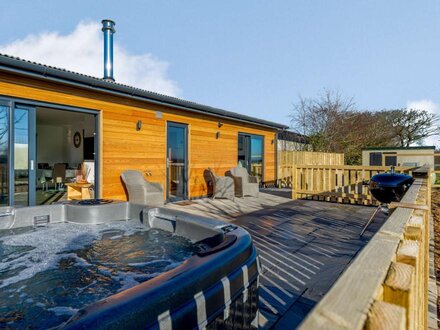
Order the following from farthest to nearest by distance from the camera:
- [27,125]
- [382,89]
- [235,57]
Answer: [382,89]
[235,57]
[27,125]

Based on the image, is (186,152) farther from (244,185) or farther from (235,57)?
(235,57)

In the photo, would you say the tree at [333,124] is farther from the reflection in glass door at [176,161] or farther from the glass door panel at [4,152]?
the glass door panel at [4,152]

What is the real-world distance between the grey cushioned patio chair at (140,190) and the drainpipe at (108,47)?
111 inches

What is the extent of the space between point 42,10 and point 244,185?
7.51 meters

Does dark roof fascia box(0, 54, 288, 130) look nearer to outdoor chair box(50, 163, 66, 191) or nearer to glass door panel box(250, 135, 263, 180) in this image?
glass door panel box(250, 135, 263, 180)

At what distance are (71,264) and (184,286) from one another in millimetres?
1953

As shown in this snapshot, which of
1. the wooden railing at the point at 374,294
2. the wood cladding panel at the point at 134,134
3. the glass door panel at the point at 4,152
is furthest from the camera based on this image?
the wood cladding panel at the point at 134,134

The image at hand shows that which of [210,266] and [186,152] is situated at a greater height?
[186,152]

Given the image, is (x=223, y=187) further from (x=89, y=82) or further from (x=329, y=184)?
(x=89, y=82)

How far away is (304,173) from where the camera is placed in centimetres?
737

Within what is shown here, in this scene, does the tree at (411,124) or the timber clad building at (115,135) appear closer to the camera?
the timber clad building at (115,135)

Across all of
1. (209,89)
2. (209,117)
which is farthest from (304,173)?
(209,89)

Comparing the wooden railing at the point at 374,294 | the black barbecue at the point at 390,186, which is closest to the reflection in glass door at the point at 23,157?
the wooden railing at the point at 374,294

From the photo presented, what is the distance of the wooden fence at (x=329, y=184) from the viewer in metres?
6.45
